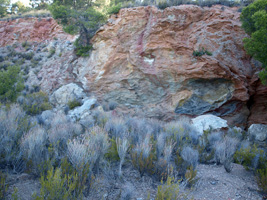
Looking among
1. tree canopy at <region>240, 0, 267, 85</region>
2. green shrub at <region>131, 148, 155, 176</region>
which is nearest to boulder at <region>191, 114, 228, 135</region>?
tree canopy at <region>240, 0, 267, 85</region>

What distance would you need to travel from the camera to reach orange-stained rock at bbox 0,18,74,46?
20.3m

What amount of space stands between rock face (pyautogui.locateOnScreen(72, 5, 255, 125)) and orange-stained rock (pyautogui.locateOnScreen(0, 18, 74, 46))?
12185mm

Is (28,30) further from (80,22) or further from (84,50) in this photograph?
(84,50)

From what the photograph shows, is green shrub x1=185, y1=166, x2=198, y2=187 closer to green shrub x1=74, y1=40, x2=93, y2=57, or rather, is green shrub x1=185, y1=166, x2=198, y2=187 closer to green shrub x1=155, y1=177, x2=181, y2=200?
green shrub x1=155, y1=177, x2=181, y2=200

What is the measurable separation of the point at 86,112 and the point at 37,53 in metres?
12.6

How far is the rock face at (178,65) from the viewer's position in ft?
32.8

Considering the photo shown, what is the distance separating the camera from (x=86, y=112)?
993cm

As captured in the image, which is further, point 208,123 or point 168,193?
point 208,123

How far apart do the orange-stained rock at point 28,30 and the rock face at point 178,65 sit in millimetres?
12185

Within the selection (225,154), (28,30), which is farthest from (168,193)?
(28,30)

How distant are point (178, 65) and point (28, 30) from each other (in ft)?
62.4

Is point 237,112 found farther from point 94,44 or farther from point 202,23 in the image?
point 94,44

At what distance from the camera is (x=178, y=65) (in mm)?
10367

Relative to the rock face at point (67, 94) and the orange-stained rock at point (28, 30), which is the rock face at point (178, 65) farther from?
the orange-stained rock at point (28, 30)
